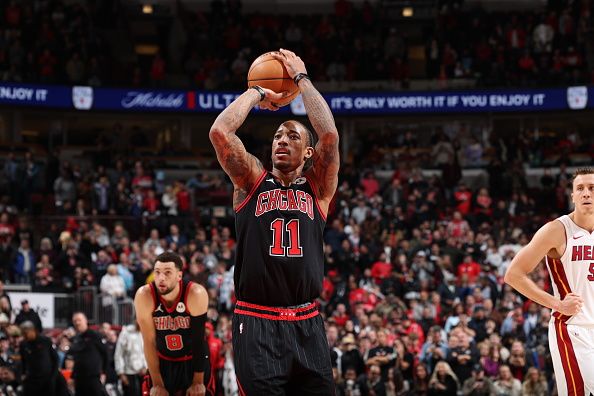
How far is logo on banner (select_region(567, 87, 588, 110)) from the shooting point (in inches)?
1068

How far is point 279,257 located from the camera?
20.6 ft

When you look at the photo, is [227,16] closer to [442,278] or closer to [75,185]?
[75,185]

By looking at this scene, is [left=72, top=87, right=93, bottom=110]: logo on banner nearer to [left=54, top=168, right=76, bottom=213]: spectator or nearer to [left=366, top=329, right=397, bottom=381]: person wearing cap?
[left=54, top=168, right=76, bottom=213]: spectator

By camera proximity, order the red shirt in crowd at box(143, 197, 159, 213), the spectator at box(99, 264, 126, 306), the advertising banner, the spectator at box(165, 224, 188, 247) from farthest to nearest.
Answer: the advertising banner < the red shirt in crowd at box(143, 197, 159, 213) < the spectator at box(165, 224, 188, 247) < the spectator at box(99, 264, 126, 306)

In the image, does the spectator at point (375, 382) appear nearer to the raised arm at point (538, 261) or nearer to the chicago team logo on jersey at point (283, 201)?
the raised arm at point (538, 261)

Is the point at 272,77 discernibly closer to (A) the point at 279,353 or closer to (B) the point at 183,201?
(A) the point at 279,353

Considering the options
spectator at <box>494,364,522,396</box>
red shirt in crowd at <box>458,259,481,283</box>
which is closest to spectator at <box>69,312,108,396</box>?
spectator at <box>494,364,522,396</box>

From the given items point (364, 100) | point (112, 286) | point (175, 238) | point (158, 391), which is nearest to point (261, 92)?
point (158, 391)

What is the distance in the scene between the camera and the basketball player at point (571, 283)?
694cm

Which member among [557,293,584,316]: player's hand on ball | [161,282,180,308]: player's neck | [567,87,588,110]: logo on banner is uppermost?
[567,87,588,110]: logo on banner

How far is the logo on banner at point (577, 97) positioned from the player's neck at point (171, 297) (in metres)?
20.1

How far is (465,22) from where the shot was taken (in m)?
30.7

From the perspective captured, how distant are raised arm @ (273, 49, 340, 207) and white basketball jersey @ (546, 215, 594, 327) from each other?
1.72 meters

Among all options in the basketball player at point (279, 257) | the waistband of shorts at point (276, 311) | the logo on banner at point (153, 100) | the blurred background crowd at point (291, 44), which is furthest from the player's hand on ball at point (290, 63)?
the logo on banner at point (153, 100)
